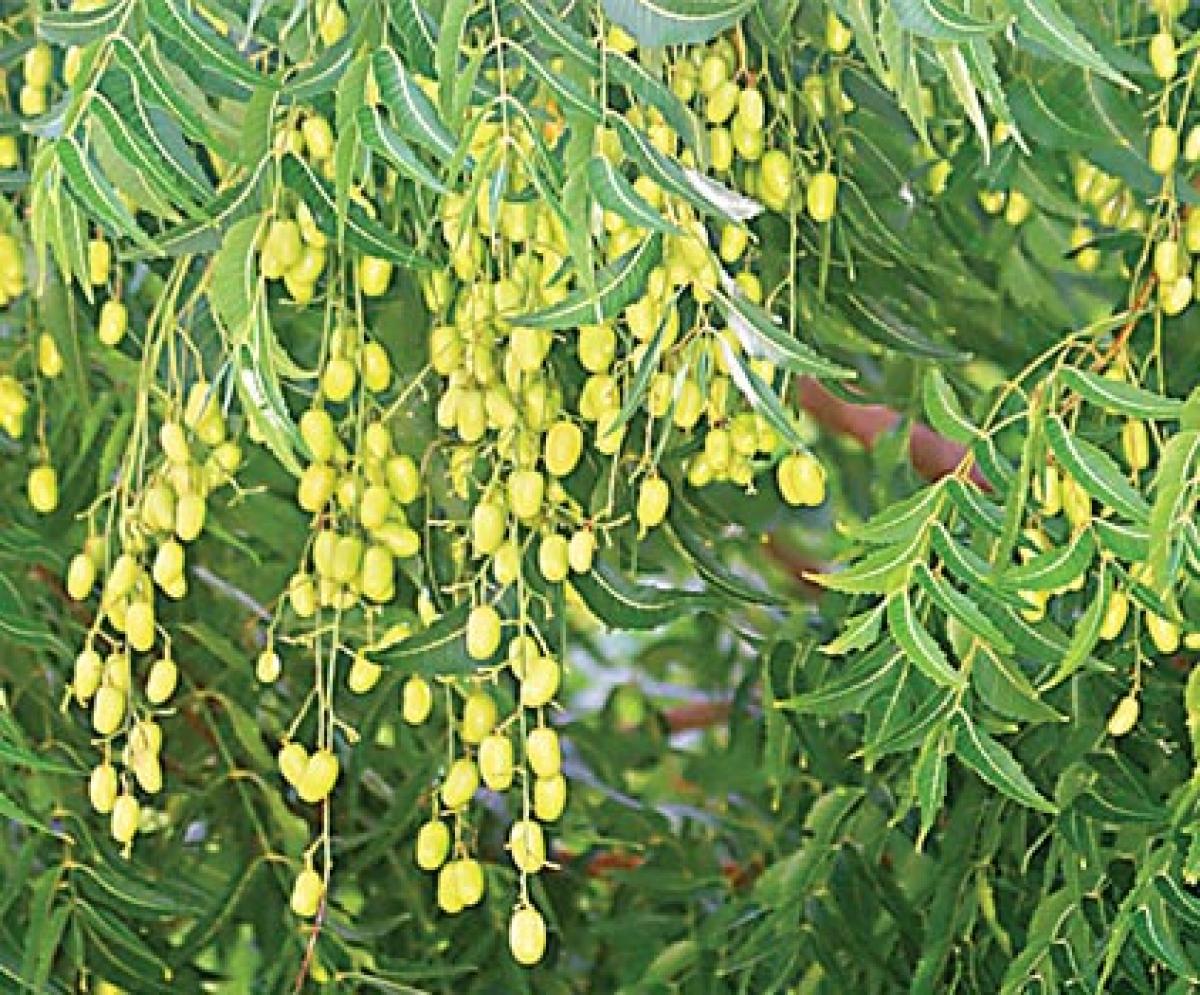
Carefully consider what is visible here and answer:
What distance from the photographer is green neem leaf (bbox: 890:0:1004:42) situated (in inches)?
32.4

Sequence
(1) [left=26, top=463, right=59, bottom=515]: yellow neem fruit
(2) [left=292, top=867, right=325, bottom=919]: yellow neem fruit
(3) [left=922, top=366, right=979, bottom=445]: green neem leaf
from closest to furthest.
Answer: (3) [left=922, top=366, right=979, bottom=445]: green neem leaf, (2) [left=292, top=867, right=325, bottom=919]: yellow neem fruit, (1) [left=26, top=463, right=59, bottom=515]: yellow neem fruit

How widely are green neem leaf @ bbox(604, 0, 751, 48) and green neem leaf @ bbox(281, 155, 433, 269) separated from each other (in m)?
0.14

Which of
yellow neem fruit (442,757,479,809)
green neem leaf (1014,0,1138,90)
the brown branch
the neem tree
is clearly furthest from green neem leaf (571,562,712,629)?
the brown branch

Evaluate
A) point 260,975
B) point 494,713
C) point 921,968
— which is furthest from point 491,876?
point 494,713

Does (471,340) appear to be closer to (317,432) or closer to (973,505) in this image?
(317,432)

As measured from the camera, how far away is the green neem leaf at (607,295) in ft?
2.99

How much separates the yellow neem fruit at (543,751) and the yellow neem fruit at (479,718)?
0.26ft

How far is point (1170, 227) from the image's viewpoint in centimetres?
120

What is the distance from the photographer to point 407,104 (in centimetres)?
88

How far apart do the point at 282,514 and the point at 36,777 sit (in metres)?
0.21

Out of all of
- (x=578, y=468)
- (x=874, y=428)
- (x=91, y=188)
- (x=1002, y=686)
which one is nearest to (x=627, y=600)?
(x=578, y=468)

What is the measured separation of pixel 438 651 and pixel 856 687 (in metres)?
A: 0.19

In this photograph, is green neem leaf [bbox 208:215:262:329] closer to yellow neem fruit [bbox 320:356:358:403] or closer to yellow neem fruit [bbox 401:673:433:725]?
yellow neem fruit [bbox 320:356:358:403]

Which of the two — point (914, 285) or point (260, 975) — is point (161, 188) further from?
point (260, 975)
